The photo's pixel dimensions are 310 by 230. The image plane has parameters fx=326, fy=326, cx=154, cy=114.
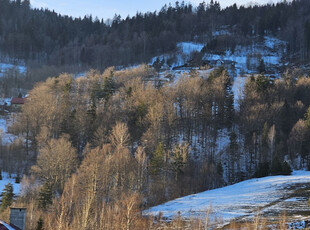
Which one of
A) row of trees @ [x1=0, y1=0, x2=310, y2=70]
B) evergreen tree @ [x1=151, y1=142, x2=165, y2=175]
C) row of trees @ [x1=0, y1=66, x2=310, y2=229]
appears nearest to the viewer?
row of trees @ [x1=0, y1=66, x2=310, y2=229]

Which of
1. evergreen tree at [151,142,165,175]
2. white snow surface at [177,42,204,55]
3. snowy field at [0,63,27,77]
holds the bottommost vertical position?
evergreen tree at [151,142,165,175]

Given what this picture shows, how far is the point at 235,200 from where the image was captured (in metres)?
35.3

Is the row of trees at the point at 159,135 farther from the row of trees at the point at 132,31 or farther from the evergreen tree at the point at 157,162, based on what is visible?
the row of trees at the point at 132,31

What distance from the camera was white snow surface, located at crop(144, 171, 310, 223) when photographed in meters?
30.5

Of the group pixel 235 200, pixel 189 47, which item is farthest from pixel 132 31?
pixel 235 200

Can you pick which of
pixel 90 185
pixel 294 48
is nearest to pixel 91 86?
pixel 90 185

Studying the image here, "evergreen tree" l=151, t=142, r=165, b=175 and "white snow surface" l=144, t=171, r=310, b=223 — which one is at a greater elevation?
"evergreen tree" l=151, t=142, r=165, b=175

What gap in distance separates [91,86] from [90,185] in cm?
4488

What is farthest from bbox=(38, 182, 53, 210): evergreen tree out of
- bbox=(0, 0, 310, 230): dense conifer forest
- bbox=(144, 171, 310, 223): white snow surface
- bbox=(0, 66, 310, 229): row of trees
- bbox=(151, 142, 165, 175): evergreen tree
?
bbox=(151, 142, 165, 175): evergreen tree

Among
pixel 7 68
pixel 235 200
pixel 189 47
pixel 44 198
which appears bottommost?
pixel 235 200

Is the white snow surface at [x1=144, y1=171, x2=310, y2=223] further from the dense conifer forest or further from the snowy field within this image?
the snowy field

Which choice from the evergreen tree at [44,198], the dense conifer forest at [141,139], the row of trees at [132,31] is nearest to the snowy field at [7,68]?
the dense conifer forest at [141,139]

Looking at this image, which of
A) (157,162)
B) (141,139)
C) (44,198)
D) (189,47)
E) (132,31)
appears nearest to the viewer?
(44,198)

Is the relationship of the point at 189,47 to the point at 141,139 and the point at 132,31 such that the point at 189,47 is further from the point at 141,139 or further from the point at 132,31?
the point at 141,139
